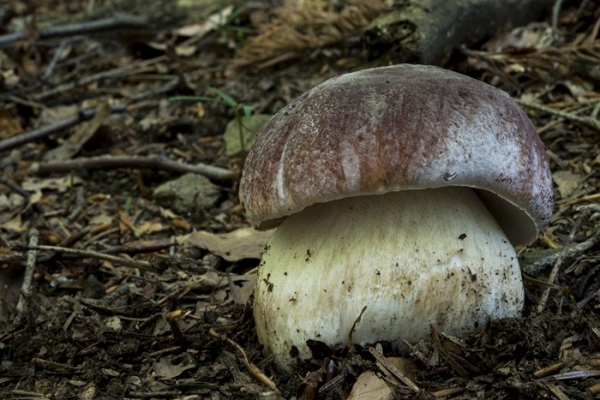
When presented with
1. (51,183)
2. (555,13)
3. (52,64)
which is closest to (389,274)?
(51,183)

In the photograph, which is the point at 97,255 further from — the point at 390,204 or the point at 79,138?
the point at 79,138

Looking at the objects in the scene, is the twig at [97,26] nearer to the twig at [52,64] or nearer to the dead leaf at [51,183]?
the twig at [52,64]

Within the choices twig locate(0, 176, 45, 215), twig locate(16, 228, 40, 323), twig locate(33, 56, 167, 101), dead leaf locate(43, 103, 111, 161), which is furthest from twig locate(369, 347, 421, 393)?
twig locate(33, 56, 167, 101)

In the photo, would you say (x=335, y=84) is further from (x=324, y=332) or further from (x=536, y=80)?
(x=536, y=80)

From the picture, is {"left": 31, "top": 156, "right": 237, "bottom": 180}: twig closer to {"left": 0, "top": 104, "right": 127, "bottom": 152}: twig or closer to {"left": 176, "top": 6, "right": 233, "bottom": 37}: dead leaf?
{"left": 0, "top": 104, "right": 127, "bottom": 152}: twig

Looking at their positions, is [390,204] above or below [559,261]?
above

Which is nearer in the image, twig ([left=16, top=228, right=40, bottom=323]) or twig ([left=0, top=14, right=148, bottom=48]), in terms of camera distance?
twig ([left=16, top=228, right=40, bottom=323])

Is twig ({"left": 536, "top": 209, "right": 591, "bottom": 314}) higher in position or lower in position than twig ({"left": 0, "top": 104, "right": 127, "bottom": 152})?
higher
